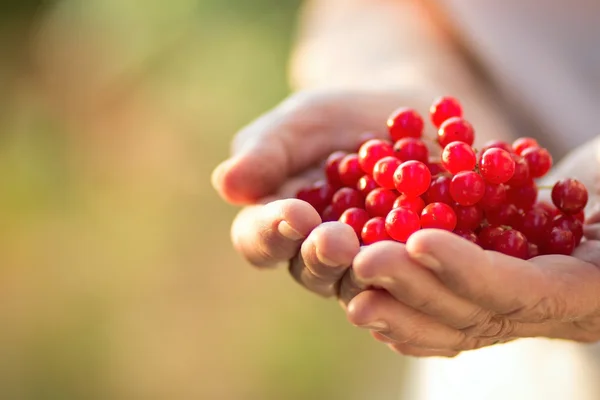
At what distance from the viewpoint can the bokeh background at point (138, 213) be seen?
2014 mm

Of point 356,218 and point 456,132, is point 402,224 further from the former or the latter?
point 456,132

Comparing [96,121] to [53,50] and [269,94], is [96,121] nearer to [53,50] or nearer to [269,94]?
[53,50]

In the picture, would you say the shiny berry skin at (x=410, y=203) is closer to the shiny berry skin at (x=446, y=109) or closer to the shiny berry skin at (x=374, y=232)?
the shiny berry skin at (x=374, y=232)

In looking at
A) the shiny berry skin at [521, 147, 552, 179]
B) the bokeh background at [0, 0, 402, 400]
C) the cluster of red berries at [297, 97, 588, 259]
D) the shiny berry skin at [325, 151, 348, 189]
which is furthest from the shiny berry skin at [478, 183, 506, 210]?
the bokeh background at [0, 0, 402, 400]

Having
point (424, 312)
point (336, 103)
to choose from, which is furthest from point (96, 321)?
point (424, 312)

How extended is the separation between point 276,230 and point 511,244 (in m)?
0.27

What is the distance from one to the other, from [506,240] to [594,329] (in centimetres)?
19

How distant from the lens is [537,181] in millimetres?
1189

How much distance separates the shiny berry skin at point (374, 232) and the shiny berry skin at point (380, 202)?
5cm

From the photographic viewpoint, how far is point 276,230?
2.58ft

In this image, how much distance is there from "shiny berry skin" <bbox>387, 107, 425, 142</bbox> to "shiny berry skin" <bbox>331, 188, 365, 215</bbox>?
0.14m

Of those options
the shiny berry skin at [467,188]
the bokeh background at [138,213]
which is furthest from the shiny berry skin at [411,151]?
the bokeh background at [138,213]

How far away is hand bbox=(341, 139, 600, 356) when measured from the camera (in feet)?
2.18

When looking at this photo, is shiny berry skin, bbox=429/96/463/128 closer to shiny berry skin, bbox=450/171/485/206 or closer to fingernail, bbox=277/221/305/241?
shiny berry skin, bbox=450/171/485/206
